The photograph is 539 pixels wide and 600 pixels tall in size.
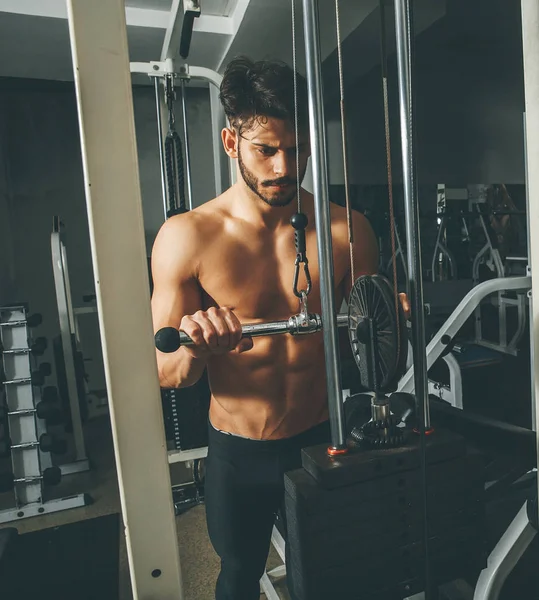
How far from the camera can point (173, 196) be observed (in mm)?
1919

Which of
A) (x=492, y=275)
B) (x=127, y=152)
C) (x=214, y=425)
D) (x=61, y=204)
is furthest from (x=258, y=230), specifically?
(x=492, y=275)

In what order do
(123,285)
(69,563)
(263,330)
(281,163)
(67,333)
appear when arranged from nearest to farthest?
(123,285) → (263,330) → (281,163) → (69,563) → (67,333)

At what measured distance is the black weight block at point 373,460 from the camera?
0.56m

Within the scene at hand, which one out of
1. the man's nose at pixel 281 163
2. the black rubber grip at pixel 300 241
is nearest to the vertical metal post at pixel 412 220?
the black rubber grip at pixel 300 241

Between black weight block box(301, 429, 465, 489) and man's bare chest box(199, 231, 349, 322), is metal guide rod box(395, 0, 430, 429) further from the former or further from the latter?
man's bare chest box(199, 231, 349, 322)

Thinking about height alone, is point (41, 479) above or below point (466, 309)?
below

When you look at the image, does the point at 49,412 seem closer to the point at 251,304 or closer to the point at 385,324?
the point at 251,304

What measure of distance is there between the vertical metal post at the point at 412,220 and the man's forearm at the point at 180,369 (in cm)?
56

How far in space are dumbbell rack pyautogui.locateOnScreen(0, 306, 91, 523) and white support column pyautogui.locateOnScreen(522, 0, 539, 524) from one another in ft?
7.97

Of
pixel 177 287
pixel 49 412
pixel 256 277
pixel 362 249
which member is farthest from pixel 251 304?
pixel 49 412

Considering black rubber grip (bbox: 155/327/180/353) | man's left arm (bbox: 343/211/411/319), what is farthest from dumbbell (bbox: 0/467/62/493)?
black rubber grip (bbox: 155/327/180/353)

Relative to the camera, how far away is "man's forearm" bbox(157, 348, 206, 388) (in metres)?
1.07

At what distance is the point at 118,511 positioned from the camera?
2438mm

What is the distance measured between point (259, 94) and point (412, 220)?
640mm
